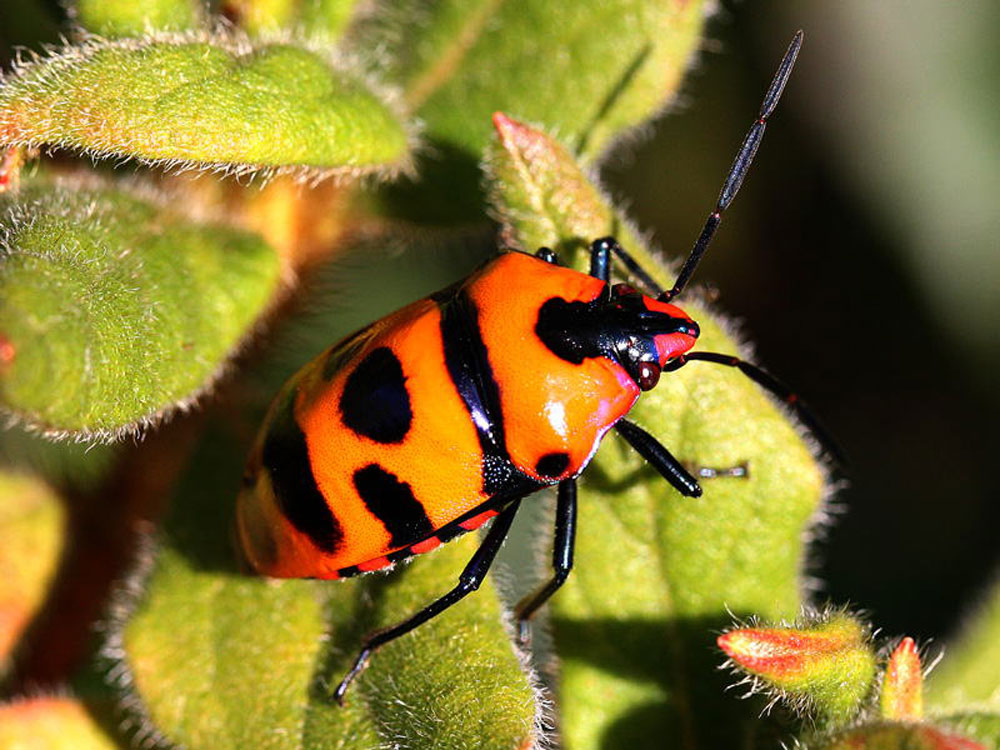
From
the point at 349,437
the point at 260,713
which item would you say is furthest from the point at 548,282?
the point at 260,713

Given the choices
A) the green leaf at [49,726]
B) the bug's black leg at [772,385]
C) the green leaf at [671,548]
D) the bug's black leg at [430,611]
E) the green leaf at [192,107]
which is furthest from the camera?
the green leaf at [49,726]

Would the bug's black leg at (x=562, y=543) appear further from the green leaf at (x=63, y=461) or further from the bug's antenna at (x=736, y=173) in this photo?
the green leaf at (x=63, y=461)

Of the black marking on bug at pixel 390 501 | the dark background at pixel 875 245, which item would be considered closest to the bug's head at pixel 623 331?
the black marking on bug at pixel 390 501

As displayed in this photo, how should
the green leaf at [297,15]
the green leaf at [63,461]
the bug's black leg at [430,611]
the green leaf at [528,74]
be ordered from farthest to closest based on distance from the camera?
the green leaf at [63,461]
the green leaf at [528,74]
the green leaf at [297,15]
the bug's black leg at [430,611]

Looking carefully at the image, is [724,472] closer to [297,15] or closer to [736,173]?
[736,173]

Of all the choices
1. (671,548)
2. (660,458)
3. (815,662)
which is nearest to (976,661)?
(671,548)

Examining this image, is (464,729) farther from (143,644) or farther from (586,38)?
(586,38)
